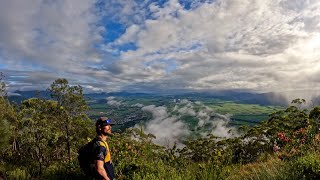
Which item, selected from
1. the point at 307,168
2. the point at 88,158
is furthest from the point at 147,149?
the point at 307,168

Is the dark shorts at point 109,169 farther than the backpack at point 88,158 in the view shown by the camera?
Yes

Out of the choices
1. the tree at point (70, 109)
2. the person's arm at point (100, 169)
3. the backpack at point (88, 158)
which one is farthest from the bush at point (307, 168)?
the tree at point (70, 109)

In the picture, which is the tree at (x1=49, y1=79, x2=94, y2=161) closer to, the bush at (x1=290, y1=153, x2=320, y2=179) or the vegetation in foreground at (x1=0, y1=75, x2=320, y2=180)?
the vegetation in foreground at (x1=0, y1=75, x2=320, y2=180)

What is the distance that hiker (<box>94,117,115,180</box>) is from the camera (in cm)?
545

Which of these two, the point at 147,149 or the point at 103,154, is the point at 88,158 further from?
the point at 147,149

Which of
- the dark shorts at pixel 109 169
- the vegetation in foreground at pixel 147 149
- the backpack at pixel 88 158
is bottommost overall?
the vegetation in foreground at pixel 147 149

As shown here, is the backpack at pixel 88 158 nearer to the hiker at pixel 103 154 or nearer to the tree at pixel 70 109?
the hiker at pixel 103 154

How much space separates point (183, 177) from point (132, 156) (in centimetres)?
237

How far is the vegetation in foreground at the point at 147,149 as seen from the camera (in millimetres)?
7430

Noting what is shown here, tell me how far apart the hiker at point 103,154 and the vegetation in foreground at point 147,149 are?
5.33 ft

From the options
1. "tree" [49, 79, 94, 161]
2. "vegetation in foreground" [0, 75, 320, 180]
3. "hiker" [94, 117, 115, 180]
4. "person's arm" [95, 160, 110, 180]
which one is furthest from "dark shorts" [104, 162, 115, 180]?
"tree" [49, 79, 94, 161]

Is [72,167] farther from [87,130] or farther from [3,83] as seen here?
[3,83]

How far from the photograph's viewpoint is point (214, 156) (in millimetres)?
7207

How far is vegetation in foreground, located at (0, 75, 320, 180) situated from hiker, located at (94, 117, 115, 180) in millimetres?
1625
